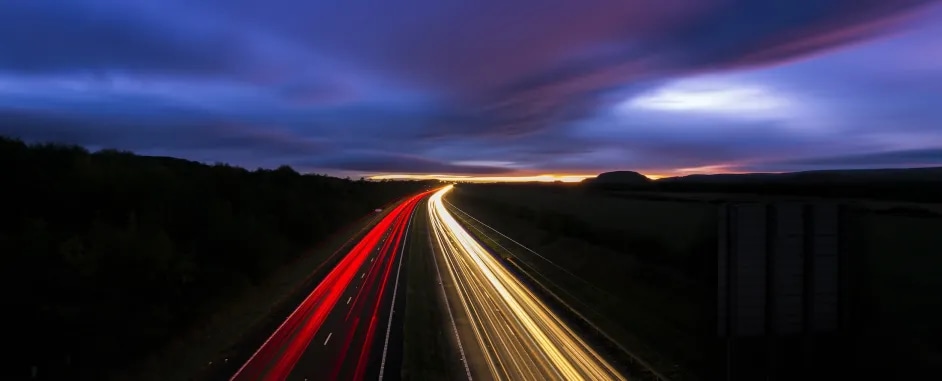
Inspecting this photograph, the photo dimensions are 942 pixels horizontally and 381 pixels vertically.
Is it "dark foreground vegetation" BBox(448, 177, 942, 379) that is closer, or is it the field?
"dark foreground vegetation" BBox(448, 177, 942, 379)

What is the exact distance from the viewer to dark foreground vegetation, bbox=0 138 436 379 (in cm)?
1512

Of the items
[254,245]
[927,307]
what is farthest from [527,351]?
[254,245]

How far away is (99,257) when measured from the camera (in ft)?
56.2

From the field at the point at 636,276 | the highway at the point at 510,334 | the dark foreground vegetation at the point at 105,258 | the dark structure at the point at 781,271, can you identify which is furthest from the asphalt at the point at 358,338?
the dark structure at the point at 781,271

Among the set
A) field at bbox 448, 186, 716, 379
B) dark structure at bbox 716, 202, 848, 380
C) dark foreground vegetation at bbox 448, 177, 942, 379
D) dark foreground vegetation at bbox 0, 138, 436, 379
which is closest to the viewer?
dark structure at bbox 716, 202, 848, 380

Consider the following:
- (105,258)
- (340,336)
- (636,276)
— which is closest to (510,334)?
(340,336)

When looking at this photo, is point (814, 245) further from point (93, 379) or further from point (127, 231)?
point (127, 231)

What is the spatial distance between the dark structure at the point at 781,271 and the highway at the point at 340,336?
29.1 ft

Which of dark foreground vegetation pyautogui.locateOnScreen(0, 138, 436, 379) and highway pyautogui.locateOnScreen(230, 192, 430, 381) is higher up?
dark foreground vegetation pyautogui.locateOnScreen(0, 138, 436, 379)

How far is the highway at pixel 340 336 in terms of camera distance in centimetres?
1562

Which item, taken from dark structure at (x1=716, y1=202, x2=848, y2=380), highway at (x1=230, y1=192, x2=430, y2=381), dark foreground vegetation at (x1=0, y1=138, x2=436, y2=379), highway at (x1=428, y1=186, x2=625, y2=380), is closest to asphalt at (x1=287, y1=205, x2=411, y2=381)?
highway at (x1=230, y1=192, x2=430, y2=381)

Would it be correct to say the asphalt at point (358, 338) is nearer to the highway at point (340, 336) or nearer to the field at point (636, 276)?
the highway at point (340, 336)

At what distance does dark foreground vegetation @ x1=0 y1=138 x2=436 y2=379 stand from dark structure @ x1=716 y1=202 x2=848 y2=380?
16.1 m

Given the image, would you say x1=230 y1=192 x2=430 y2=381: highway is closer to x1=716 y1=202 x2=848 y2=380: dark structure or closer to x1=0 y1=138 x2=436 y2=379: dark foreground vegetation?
x1=0 y1=138 x2=436 y2=379: dark foreground vegetation
